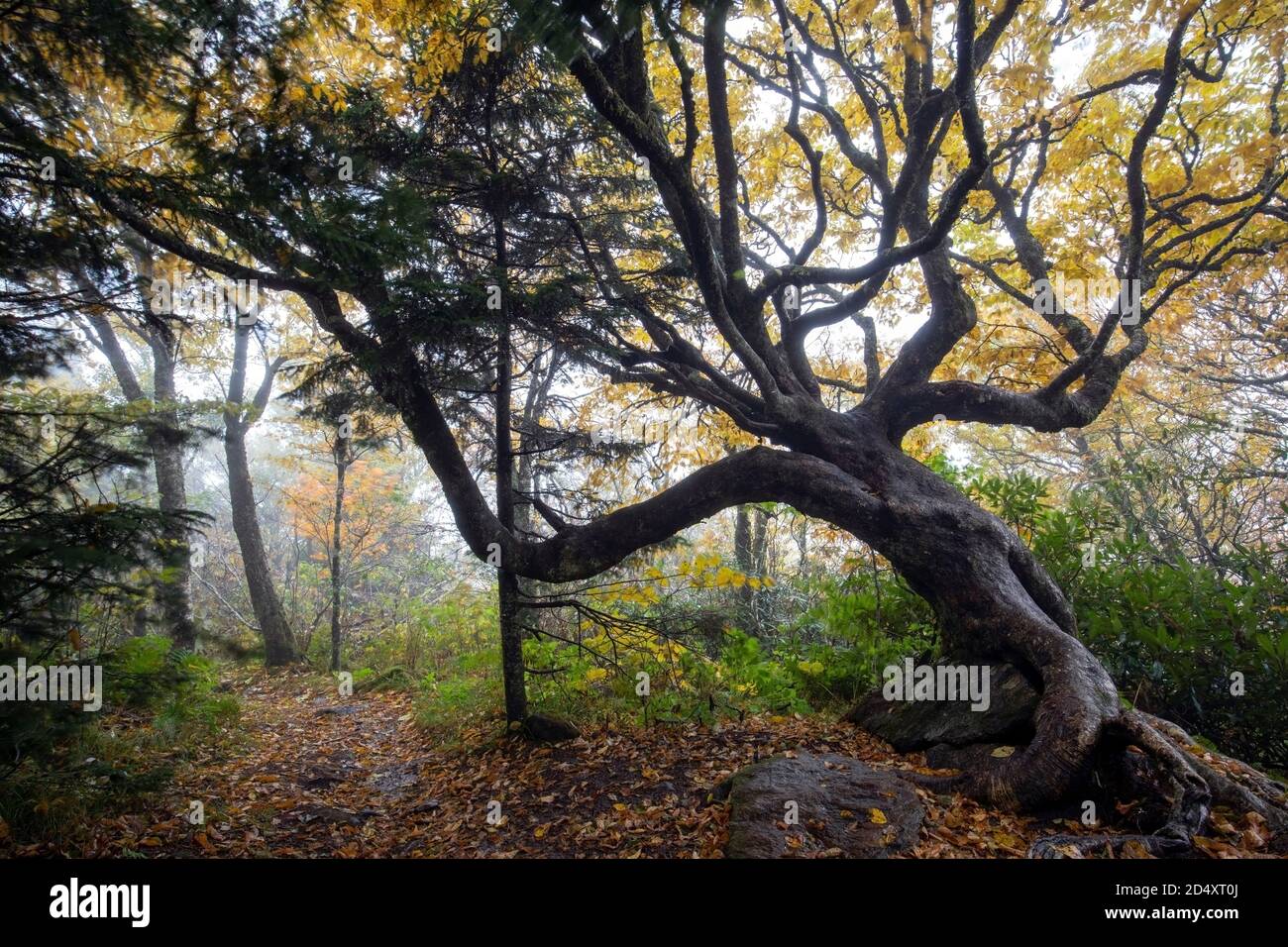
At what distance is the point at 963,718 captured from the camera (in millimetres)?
4320

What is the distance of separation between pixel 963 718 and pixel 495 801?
3562 mm

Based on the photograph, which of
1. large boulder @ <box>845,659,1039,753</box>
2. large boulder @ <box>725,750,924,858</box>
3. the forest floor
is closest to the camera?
large boulder @ <box>725,750,924,858</box>

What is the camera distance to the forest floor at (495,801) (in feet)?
11.5

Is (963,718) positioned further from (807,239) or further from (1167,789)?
(807,239)

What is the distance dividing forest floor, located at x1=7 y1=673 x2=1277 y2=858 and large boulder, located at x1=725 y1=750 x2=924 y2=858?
161 millimetres

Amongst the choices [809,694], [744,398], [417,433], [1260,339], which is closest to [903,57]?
[744,398]

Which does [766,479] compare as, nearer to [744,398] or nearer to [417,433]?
[744,398]

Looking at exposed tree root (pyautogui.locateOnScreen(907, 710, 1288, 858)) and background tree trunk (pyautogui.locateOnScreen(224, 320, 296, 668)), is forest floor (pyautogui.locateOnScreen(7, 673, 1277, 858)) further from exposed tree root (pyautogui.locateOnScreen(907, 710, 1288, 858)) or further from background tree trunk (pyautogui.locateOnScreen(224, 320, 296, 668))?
background tree trunk (pyautogui.locateOnScreen(224, 320, 296, 668))

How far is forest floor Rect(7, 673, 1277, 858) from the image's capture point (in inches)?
137

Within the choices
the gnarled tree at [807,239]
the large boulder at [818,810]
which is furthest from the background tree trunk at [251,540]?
the large boulder at [818,810]

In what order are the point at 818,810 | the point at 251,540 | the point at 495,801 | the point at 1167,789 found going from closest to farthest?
the point at 1167,789
the point at 818,810
the point at 495,801
the point at 251,540

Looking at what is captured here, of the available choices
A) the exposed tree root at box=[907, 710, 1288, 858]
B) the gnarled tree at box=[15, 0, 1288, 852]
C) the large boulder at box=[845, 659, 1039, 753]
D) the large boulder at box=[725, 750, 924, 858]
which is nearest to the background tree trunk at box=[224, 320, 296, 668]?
the gnarled tree at box=[15, 0, 1288, 852]

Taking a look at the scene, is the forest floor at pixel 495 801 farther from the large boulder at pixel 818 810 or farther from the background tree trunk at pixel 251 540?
the background tree trunk at pixel 251 540

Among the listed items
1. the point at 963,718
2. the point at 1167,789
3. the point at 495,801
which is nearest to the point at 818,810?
the point at 963,718
